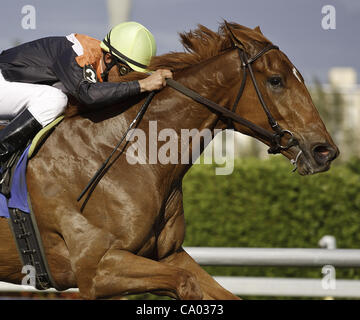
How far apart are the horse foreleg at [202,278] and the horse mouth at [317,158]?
89cm

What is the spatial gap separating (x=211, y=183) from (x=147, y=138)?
3497 mm

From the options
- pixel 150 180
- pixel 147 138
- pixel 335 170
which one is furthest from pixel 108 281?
pixel 335 170

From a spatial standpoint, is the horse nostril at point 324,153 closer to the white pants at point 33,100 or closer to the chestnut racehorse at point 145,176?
the chestnut racehorse at point 145,176

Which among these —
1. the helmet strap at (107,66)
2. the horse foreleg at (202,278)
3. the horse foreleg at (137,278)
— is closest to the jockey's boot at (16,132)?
the helmet strap at (107,66)

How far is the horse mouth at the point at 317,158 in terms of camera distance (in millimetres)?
3357

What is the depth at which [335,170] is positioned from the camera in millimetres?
7039

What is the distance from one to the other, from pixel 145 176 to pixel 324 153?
1051 millimetres

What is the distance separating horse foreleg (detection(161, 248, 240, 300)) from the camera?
140 inches

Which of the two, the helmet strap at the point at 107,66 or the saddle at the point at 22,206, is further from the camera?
the helmet strap at the point at 107,66

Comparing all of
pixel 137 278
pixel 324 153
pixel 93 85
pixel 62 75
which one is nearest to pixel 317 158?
pixel 324 153

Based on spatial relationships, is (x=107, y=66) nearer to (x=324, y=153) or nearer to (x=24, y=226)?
(x=24, y=226)

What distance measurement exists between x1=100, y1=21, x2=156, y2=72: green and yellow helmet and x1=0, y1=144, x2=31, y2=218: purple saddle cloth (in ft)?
2.68

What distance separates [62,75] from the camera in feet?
11.3
